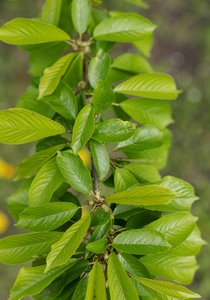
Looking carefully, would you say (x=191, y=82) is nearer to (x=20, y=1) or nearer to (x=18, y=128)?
(x=20, y=1)

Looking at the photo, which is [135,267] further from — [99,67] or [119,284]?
[99,67]

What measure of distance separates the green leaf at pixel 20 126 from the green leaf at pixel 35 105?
0.48ft

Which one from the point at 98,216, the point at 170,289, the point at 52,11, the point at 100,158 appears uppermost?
the point at 52,11

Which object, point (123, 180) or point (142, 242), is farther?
point (123, 180)

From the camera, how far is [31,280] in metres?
0.50

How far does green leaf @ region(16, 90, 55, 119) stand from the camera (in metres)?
0.67

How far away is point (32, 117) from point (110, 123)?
145 mm

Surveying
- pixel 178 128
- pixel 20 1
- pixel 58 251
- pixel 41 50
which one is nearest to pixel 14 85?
pixel 20 1

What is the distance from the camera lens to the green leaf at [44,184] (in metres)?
0.53

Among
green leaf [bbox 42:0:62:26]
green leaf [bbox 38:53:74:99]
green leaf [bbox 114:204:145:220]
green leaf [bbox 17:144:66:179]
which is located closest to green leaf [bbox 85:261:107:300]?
green leaf [bbox 114:204:145:220]

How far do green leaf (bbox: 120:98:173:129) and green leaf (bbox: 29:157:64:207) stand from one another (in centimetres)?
24

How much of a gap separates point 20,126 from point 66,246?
23 centimetres

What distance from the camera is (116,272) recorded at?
19.4 inches

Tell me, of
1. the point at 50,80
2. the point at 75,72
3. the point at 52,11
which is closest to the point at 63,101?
the point at 50,80
